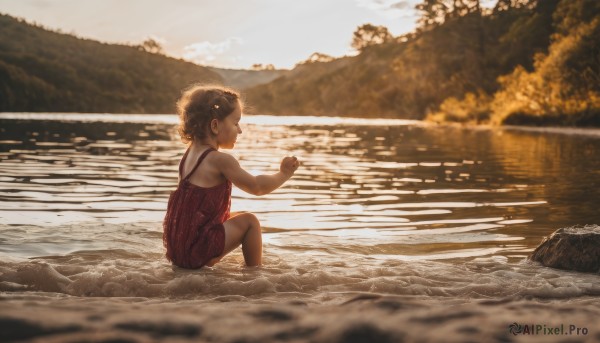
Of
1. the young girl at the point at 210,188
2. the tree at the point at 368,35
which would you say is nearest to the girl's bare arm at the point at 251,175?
the young girl at the point at 210,188

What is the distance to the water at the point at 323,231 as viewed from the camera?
157 inches

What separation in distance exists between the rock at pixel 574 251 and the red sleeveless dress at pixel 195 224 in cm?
228

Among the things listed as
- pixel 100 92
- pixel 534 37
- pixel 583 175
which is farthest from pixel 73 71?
pixel 583 175

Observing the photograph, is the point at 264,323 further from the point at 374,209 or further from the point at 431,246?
the point at 374,209

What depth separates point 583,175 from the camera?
1153cm

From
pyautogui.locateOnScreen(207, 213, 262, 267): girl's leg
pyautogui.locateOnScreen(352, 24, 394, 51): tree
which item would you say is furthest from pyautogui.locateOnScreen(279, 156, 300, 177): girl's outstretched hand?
pyautogui.locateOnScreen(352, 24, 394, 51): tree

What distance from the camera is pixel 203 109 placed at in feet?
15.0

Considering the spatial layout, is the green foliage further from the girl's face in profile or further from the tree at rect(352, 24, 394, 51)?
the girl's face in profile

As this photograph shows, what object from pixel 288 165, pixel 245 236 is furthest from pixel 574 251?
pixel 245 236

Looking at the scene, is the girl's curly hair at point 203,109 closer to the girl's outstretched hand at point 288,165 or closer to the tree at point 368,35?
the girl's outstretched hand at point 288,165

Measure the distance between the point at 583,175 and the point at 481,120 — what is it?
2921 centimetres

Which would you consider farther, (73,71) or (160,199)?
(73,71)

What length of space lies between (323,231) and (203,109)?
7.97 ft

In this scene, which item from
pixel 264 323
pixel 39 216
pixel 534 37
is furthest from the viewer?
pixel 534 37
